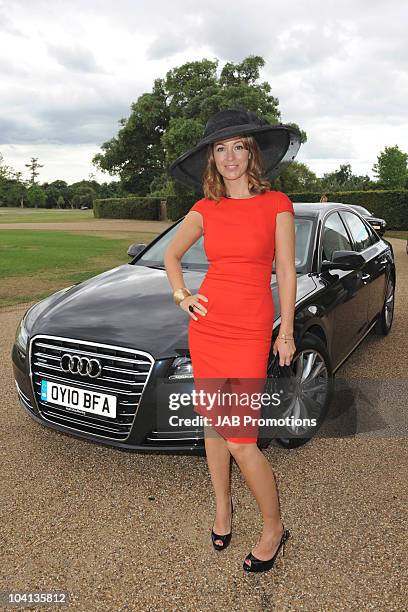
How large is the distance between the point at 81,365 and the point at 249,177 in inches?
53.9

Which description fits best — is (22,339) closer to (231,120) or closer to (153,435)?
(153,435)

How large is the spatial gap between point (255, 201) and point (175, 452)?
4.61ft

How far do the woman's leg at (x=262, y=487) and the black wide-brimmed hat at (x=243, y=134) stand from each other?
122cm

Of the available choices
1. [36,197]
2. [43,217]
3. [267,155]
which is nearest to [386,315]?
[267,155]

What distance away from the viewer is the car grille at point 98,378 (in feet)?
8.96

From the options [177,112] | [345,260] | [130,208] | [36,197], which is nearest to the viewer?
[345,260]

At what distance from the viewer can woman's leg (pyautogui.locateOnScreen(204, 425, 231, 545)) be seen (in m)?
2.34

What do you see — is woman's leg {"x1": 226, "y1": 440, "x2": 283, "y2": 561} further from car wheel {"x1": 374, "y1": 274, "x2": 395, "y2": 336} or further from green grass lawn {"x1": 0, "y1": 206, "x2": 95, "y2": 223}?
green grass lawn {"x1": 0, "y1": 206, "x2": 95, "y2": 223}

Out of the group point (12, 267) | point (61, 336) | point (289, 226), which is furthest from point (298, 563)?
point (12, 267)

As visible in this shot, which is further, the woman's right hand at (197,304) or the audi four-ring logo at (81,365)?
the audi four-ring logo at (81,365)

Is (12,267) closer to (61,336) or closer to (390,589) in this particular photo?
(61,336)

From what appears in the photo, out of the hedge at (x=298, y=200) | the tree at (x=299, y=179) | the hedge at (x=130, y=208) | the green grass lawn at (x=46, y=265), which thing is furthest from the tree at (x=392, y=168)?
the green grass lawn at (x=46, y=265)

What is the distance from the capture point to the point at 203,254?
13.6ft

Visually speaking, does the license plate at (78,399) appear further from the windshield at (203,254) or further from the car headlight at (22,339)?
the windshield at (203,254)
